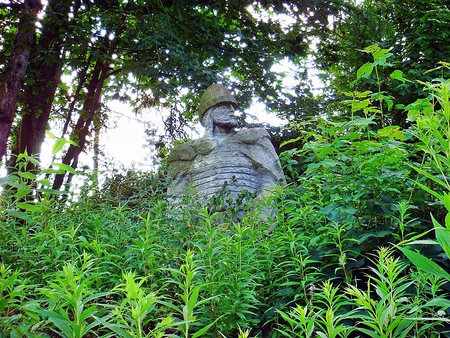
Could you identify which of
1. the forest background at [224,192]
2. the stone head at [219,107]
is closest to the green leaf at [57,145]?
the forest background at [224,192]

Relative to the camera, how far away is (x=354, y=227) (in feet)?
9.20

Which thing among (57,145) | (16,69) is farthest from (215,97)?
(57,145)

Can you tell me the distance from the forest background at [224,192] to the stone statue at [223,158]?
0.50 metres

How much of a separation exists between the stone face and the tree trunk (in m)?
2.08

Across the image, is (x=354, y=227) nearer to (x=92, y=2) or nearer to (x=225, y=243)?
(x=225, y=243)

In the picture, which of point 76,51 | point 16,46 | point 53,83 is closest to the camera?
point 16,46

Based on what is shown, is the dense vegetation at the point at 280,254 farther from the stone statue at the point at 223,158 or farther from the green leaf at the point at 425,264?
the stone statue at the point at 223,158

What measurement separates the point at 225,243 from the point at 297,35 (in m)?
10.1

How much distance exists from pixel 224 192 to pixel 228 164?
937 millimetres

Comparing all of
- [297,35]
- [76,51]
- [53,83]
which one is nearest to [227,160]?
[76,51]

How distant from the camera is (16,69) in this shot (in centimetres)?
719

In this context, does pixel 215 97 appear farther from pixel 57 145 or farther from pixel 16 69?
pixel 57 145

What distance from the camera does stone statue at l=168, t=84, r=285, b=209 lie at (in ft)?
21.8

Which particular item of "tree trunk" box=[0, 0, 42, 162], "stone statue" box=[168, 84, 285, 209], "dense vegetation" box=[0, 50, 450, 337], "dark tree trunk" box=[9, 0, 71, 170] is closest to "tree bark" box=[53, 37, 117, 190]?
"dark tree trunk" box=[9, 0, 71, 170]
